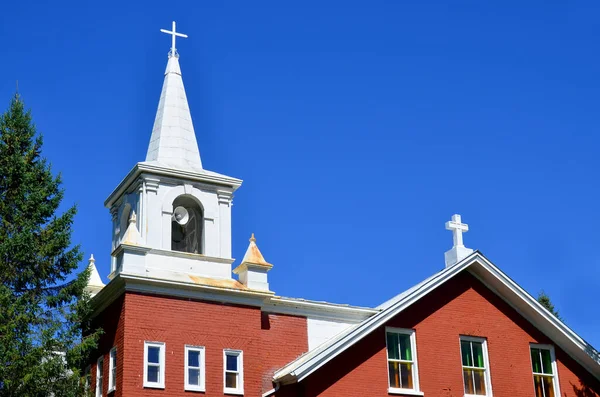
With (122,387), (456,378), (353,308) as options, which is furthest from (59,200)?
(456,378)

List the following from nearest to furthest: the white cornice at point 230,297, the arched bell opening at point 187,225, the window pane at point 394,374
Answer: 1. the white cornice at point 230,297
2. the window pane at point 394,374
3. the arched bell opening at point 187,225

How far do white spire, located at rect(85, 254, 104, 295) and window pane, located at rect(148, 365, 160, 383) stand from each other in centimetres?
557

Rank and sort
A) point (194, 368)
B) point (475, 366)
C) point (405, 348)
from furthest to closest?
point (475, 366)
point (405, 348)
point (194, 368)

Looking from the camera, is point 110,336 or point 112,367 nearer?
point 112,367

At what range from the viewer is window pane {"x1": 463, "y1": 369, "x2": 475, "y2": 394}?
3390 cm

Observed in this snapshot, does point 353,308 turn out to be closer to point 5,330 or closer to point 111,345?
point 111,345

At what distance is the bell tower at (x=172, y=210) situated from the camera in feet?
104

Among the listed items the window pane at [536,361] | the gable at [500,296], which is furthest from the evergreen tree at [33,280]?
the window pane at [536,361]

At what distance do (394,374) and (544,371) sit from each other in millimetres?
5857

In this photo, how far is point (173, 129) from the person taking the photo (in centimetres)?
3522

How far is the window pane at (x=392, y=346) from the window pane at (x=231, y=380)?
5147 mm

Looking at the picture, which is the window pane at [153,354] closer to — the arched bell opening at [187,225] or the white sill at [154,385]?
the white sill at [154,385]

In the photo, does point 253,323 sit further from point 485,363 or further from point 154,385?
point 485,363

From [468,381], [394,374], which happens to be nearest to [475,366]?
[468,381]
